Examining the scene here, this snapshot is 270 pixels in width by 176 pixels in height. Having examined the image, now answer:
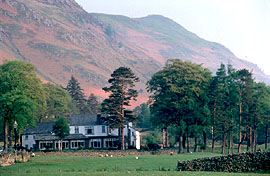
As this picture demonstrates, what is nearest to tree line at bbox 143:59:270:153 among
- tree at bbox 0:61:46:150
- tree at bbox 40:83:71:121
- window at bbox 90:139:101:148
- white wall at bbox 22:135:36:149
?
window at bbox 90:139:101:148

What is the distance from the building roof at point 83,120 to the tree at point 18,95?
1486cm

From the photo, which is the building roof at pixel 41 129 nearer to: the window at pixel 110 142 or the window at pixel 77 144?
the window at pixel 77 144

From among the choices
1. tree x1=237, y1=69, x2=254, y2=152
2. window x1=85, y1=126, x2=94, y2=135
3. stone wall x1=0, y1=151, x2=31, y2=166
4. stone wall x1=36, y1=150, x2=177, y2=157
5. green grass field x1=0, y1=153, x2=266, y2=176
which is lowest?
stone wall x1=36, y1=150, x2=177, y2=157

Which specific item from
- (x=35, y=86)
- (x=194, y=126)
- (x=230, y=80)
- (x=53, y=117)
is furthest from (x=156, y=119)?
(x=53, y=117)

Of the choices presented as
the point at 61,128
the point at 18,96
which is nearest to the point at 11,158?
the point at 18,96

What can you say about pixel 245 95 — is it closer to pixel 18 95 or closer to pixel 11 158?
pixel 18 95

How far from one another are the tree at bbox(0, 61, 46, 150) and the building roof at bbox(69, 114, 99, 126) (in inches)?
585

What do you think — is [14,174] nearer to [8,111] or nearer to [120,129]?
[8,111]

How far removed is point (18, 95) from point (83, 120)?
2356 centimetres

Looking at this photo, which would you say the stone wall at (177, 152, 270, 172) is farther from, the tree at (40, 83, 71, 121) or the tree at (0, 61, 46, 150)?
the tree at (40, 83, 71, 121)

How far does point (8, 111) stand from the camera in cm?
7450

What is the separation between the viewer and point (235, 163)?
3403 centimetres

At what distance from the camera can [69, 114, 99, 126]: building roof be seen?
94.8m

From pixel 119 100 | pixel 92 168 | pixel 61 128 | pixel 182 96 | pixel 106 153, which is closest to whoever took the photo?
pixel 92 168
